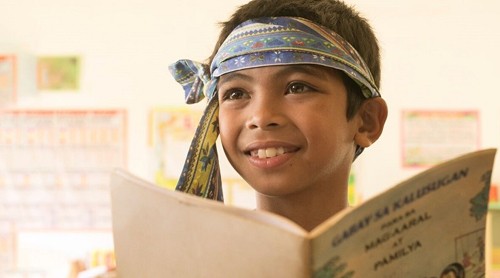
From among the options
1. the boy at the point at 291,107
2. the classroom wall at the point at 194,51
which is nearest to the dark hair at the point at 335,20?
the boy at the point at 291,107

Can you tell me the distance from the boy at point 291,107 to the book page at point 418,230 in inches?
10.8

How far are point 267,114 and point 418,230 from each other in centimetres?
30

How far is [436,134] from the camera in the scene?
6.72 ft

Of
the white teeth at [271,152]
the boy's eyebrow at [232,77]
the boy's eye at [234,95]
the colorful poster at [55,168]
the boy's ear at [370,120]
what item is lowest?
the colorful poster at [55,168]

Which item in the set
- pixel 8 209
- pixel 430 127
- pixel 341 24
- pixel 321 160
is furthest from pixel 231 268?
pixel 8 209

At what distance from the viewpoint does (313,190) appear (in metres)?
0.85

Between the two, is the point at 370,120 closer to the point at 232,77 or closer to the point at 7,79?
the point at 232,77

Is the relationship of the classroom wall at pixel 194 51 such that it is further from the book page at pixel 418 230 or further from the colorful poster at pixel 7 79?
the book page at pixel 418 230

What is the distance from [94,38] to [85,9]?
0.10 m

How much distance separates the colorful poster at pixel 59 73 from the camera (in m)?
2.08

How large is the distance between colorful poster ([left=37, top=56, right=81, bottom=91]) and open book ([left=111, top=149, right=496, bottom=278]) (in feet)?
5.27

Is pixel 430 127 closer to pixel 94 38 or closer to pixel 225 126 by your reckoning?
pixel 94 38

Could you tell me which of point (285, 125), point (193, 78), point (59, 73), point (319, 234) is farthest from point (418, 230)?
point (59, 73)

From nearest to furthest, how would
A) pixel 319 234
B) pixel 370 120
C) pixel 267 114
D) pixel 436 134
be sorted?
pixel 319 234, pixel 267 114, pixel 370 120, pixel 436 134
